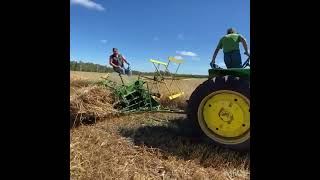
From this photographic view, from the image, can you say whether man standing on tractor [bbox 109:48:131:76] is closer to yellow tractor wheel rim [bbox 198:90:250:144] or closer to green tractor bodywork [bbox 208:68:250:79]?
green tractor bodywork [bbox 208:68:250:79]

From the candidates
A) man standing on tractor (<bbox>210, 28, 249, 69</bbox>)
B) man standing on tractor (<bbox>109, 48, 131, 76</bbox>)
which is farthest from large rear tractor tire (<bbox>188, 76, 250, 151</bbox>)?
man standing on tractor (<bbox>109, 48, 131, 76</bbox>)

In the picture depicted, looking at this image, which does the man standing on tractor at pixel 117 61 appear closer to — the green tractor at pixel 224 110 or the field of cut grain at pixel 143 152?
the field of cut grain at pixel 143 152

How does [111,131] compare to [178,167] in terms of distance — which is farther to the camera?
[111,131]

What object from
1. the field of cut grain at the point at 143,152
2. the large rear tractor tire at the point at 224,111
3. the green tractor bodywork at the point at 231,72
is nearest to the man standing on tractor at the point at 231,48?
the green tractor bodywork at the point at 231,72

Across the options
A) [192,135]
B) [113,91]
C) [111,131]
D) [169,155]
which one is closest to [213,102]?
[192,135]

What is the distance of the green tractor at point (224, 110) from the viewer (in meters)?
4.19

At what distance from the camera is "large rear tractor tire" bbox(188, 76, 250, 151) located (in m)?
4.18

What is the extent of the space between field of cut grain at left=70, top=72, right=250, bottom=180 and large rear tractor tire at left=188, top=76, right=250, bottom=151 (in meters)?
0.15

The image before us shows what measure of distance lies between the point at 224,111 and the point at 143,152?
1097 millimetres

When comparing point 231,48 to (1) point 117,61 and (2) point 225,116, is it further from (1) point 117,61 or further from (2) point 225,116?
(1) point 117,61
